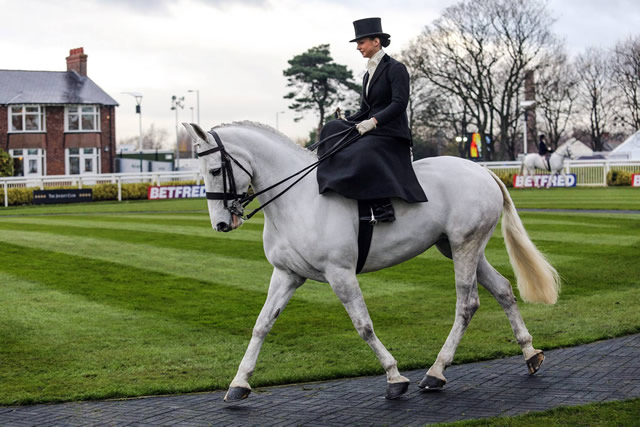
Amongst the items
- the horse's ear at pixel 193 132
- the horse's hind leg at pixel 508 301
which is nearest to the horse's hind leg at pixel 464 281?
the horse's hind leg at pixel 508 301

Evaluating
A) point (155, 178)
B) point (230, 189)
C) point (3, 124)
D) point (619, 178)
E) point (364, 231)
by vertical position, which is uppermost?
point (3, 124)

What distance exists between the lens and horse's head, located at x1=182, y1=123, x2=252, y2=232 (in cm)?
619

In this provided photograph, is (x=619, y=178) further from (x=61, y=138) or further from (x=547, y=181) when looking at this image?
(x=61, y=138)

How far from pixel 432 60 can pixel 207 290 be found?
2249 inches

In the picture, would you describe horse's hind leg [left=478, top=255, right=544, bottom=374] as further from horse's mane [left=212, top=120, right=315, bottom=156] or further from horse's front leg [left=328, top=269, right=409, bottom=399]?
horse's mane [left=212, top=120, right=315, bottom=156]

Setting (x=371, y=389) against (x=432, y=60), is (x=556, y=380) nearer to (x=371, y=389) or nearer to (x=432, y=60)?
(x=371, y=389)

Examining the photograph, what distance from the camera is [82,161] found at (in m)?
62.4

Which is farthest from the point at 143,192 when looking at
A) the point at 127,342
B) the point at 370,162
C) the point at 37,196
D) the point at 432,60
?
the point at 370,162

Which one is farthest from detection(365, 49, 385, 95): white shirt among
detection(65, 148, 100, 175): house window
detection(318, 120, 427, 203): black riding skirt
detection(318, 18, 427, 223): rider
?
detection(65, 148, 100, 175): house window

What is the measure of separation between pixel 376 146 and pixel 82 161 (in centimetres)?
5908

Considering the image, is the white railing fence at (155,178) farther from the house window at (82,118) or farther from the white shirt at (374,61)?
the white shirt at (374,61)

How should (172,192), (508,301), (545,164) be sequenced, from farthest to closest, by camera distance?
1. (545,164)
2. (172,192)
3. (508,301)

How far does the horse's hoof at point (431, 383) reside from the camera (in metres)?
6.46

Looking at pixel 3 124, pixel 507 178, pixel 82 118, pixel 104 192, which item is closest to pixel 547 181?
pixel 507 178
